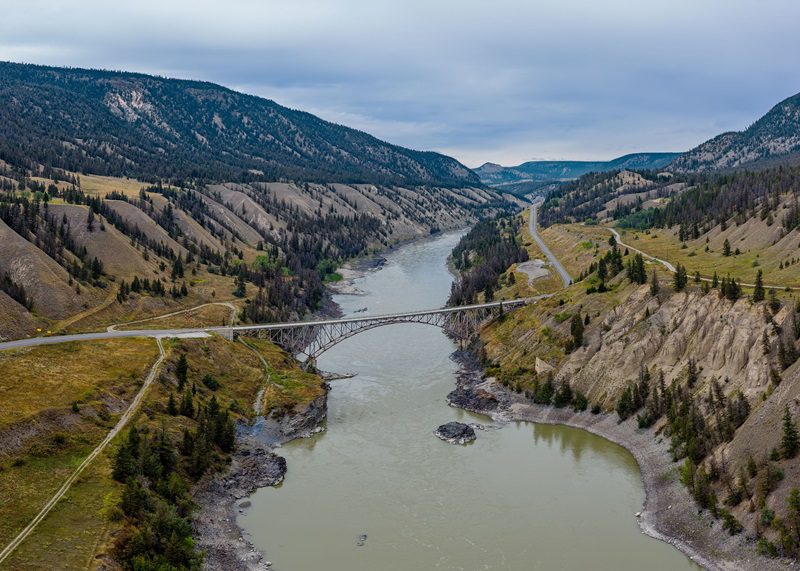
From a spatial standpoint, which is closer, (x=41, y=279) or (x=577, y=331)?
(x=577, y=331)

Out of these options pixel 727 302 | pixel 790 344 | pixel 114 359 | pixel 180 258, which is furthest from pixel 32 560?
pixel 180 258

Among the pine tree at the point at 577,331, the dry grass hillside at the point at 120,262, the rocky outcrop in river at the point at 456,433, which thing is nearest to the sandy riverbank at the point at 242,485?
the rocky outcrop in river at the point at 456,433

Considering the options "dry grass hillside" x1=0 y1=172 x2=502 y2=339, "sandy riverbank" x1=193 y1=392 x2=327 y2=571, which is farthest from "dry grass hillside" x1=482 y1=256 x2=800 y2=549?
"dry grass hillside" x1=0 y1=172 x2=502 y2=339

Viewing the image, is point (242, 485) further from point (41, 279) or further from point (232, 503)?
point (41, 279)

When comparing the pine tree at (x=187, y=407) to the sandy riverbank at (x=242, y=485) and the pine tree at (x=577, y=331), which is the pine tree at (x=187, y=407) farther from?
the pine tree at (x=577, y=331)

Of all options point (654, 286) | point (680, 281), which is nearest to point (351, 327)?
point (654, 286)

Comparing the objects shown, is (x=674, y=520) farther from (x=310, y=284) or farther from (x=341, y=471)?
(x=310, y=284)
